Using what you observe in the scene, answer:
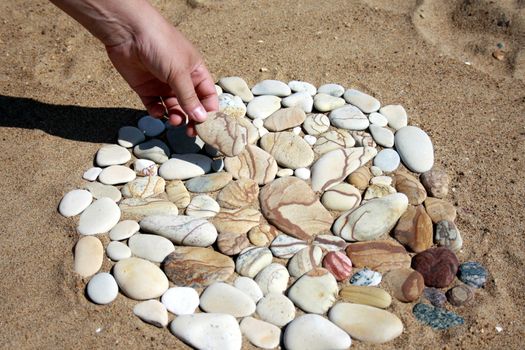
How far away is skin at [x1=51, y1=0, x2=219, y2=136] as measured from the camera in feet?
6.38

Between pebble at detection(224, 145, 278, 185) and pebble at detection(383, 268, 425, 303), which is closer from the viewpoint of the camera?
pebble at detection(383, 268, 425, 303)

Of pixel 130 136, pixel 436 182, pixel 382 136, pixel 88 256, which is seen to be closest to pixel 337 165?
pixel 382 136

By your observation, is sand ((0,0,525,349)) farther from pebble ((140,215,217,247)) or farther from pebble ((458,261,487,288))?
pebble ((140,215,217,247))

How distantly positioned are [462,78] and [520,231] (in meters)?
0.95

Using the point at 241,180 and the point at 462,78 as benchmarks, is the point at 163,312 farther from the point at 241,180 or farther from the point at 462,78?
the point at 462,78

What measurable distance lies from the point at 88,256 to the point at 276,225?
0.65 meters

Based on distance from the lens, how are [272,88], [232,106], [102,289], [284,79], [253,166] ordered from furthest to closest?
[284,79] → [272,88] → [232,106] → [253,166] → [102,289]

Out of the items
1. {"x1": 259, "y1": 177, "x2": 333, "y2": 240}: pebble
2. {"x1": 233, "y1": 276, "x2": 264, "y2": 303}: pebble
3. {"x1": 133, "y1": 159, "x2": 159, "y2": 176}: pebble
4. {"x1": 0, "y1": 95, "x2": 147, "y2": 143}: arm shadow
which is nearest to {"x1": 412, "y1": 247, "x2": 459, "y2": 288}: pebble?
{"x1": 259, "y1": 177, "x2": 333, "y2": 240}: pebble

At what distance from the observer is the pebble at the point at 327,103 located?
253 centimetres

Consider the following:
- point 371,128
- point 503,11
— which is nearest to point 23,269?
point 371,128

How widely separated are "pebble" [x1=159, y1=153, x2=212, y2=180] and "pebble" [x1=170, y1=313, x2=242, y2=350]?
2.07 ft

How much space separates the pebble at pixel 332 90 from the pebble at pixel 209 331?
124 cm

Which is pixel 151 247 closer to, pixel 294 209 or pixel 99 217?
pixel 99 217

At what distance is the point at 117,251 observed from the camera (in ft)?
6.39
